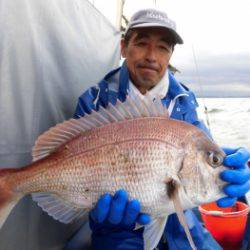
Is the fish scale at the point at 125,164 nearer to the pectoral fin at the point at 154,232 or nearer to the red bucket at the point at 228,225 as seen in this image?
the pectoral fin at the point at 154,232

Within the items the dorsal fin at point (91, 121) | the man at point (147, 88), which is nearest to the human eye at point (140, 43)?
the man at point (147, 88)

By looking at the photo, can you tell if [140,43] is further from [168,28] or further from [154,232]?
[154,232]

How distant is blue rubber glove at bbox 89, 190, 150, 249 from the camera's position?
2023 millimetres

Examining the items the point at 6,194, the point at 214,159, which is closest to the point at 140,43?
the point at 214,159

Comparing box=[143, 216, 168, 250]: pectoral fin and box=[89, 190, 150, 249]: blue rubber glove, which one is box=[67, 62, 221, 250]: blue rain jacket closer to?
box=[89, 190, 150, 249]: blue rubber glove

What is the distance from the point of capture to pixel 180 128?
2096 millimetres

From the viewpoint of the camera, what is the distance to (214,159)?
81.1 inches

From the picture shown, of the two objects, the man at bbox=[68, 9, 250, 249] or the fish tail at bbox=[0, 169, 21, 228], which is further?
the man at bbox=[68, 9, 250, 249]

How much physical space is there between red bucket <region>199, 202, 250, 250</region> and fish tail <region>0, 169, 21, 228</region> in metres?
2.32

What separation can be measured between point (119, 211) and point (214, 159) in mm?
558

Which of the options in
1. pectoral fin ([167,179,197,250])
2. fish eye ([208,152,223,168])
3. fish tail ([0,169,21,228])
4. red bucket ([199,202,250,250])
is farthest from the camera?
red bucket ([199,202,250,250])

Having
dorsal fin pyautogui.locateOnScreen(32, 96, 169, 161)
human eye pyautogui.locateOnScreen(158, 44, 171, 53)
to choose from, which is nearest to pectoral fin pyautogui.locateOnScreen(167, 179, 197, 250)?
dorsal fin pyautogui.locateOnScreen(32, 96, 169, 161)

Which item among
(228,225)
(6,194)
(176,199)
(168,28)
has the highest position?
(168,28)

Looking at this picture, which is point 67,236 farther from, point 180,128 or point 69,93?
point 180,128
